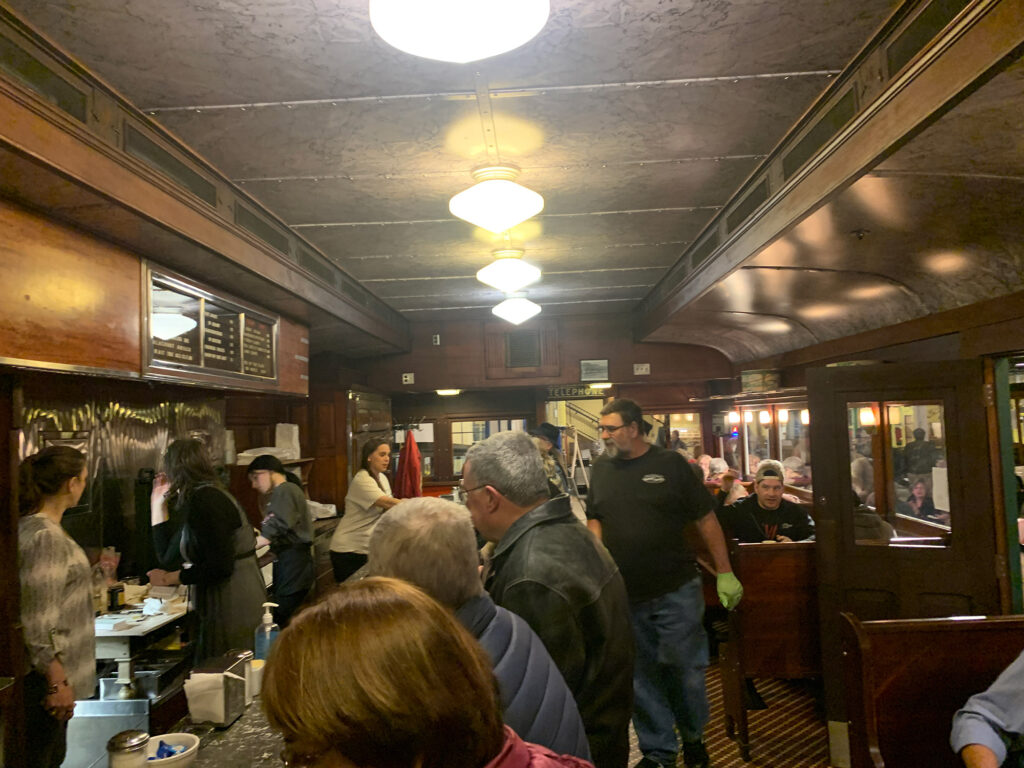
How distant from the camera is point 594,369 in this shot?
781cm

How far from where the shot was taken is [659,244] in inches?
187

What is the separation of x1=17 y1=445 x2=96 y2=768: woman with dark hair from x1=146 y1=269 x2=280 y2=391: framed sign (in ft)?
2.08

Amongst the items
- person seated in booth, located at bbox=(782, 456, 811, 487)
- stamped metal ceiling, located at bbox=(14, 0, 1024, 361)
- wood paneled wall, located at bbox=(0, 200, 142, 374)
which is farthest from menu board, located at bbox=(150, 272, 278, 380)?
person seated in booth, located at bbox=(782, 456, 811, 487)

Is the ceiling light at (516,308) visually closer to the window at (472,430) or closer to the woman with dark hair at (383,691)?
the woman with dark hair at (383,691)

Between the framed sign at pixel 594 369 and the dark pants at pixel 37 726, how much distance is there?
590cm

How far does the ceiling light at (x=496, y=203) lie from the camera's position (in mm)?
2844

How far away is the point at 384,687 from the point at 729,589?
3.22 meters

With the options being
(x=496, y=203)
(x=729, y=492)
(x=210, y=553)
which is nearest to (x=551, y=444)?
(x=729, y=492)

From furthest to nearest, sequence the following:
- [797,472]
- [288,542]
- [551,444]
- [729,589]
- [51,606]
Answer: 1. [797,472]
2. [551,444]
3. [288,542]
4. [729,589]
5. [51,606]

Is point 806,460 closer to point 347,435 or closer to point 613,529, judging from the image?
point 613,529

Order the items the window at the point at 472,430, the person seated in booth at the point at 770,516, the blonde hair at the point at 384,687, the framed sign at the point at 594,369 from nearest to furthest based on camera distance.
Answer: the blonde hair at the point at 384,687 < the person seated in booth at the point at 770,516 < the framed sign at the point at 594,369 < the window at the point at 472,430

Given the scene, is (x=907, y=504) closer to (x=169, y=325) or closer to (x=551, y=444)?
(x=551, y=444)

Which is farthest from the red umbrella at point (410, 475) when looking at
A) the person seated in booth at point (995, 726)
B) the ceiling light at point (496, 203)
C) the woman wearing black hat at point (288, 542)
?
the person seated in booth at point (995, 726)

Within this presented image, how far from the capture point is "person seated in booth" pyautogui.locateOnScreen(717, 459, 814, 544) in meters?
→ 4.56
